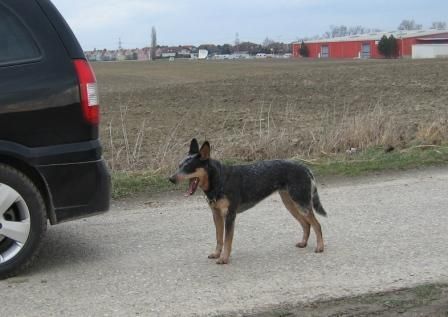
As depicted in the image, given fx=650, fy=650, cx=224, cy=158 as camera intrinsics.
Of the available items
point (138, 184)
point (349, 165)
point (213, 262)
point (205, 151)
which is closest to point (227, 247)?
point (213, 262)

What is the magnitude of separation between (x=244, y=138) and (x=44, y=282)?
264 inches

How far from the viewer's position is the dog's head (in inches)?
191

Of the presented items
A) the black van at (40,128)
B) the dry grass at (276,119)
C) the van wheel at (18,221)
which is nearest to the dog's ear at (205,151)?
the black van at (40,128)

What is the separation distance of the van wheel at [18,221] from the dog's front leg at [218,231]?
4.29 feet

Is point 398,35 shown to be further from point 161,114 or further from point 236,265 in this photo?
point 236,265

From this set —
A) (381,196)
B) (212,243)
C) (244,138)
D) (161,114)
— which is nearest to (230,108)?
(161,114)

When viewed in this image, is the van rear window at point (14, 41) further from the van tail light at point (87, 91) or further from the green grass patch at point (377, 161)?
the green grass patch at point (377, 161)

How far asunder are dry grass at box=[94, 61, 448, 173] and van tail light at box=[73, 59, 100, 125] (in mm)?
3834

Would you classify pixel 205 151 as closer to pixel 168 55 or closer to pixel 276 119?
pixel 276 119

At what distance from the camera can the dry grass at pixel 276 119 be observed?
1040 cm

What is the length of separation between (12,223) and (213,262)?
5.12 feet

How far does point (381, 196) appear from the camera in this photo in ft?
24.2

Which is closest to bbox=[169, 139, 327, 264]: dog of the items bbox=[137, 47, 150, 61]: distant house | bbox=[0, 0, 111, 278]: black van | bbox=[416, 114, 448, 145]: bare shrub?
bbox=[0, 0, 111, 278]: black van

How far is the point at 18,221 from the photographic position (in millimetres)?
4789
